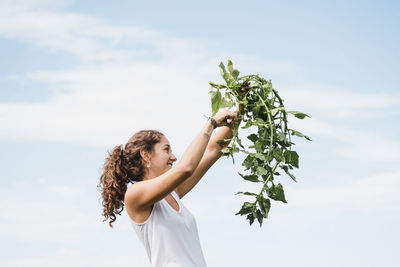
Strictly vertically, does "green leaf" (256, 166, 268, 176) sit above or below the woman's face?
below

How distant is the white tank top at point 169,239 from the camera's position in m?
4.68

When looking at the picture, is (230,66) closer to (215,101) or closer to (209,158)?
(215,101)

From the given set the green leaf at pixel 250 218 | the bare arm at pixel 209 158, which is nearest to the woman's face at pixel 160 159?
the bare arm at pixel 209 158

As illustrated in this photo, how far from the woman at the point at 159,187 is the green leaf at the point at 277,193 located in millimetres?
483

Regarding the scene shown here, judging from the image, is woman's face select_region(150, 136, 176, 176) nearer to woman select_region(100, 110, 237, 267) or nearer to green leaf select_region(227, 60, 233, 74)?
woman select_region(100, 110, 237, 267)

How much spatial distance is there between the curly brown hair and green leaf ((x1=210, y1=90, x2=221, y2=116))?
22.7 inches

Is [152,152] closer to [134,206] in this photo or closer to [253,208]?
[134,206]

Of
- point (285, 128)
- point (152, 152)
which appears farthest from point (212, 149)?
point (285, 128)

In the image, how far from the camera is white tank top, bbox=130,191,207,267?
4680 mm

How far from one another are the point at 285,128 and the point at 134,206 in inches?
44.3

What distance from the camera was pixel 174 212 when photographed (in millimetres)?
4820

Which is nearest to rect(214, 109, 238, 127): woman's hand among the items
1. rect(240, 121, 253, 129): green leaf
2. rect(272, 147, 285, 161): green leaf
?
rect(240, 121, 253, 129): green leaf

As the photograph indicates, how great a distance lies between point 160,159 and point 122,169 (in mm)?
282

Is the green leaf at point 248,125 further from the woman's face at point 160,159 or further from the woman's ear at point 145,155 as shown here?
the woman's ear at point 145,155
